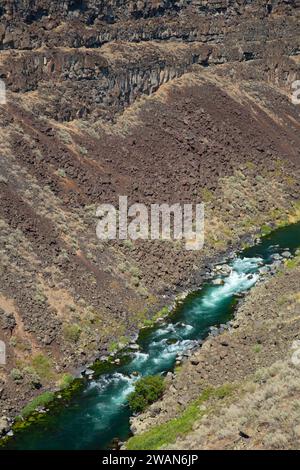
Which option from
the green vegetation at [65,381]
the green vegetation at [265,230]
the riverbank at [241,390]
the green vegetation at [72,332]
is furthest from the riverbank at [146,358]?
the green vegetation at [265,230]

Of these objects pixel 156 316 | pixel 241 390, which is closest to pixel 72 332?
pixel 156 316

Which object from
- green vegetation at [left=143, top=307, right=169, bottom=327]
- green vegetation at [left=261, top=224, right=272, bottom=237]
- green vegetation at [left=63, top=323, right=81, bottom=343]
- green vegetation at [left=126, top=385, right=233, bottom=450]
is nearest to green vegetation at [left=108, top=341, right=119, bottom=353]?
green vegetation at [left=63, top=323, right=81, bottom=343]

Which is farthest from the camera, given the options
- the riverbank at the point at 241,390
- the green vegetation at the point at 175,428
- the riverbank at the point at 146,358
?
the riverbank at the point at 146,358

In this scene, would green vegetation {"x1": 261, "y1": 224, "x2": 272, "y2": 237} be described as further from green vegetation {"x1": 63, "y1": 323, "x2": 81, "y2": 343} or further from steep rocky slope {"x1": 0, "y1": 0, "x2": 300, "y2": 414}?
green vegetation {"x1": 63, "y1": 323, "x2": 81, "y2": 343}

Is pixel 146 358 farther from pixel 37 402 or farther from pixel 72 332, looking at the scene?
pixel 37 402

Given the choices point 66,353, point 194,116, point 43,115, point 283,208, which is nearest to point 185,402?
point 66,353

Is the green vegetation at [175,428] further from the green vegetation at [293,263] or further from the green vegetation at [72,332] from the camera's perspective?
the green vegetation at [293,263]

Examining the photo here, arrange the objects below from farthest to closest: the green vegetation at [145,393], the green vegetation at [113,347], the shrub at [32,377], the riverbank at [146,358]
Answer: the green vegetation at [113,347], the shrub at [32,377], the green vegetation at [145,393], the riverbank at [146,358]
